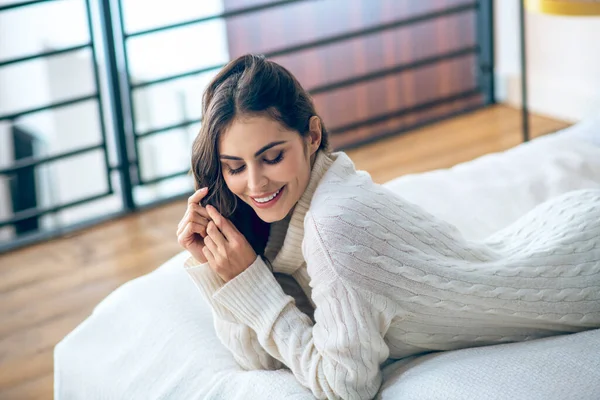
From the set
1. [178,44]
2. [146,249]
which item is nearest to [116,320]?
[146,249]

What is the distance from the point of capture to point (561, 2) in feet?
9.68

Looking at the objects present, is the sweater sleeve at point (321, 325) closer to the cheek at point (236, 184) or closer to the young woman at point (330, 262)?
the young woman at point (330, 262)

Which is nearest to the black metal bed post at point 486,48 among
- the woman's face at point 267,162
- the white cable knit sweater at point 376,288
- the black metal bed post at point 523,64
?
the black metal bed post at point 523,64

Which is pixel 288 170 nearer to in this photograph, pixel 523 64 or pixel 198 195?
pixel 198 195

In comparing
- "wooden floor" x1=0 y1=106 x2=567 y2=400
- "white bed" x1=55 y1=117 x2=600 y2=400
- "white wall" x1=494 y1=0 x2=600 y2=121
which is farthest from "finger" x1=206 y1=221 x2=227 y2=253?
"white wall" x1=494 y1=0 x2=600 y2=121

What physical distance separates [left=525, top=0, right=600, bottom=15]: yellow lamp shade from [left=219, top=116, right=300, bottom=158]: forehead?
1.82 meters

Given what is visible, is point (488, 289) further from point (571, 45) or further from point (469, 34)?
point (469, 34)

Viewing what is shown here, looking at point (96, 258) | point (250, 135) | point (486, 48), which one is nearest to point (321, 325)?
point (250, 135)

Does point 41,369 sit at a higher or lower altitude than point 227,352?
lower

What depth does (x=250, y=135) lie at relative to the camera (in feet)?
4.68

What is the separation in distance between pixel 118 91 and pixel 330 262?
2.13 meters

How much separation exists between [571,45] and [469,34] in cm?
61

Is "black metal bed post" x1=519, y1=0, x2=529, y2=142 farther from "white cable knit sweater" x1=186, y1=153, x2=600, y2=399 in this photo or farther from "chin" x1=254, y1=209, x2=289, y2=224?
"chin" x1=254, y1=209, x2=289, y2=224

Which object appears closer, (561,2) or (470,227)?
(470,227)
